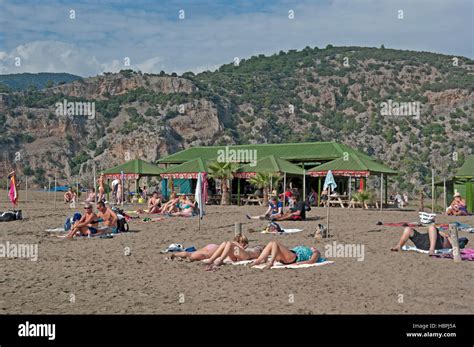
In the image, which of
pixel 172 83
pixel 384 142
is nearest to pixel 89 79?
pixel 172 83

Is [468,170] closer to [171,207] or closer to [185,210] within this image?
[185,210]

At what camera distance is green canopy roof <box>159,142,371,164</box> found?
103ft

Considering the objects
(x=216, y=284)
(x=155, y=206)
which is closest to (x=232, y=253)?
(x=216, y=284)

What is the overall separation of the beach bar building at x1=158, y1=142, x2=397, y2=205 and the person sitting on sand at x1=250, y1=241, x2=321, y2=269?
18253 mm

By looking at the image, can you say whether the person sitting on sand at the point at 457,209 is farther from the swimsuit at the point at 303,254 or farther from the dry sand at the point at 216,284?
the swimsuit at the point at 303,254
